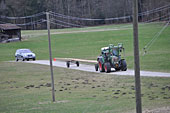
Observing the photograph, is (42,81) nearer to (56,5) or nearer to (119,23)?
(56,5)

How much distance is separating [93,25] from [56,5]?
1994 centimetres

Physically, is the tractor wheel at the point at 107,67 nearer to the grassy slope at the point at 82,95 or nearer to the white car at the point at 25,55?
the grassy slope at the point at 82,95

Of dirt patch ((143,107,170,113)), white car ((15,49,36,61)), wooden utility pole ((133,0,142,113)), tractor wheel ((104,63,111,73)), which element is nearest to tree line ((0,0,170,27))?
white car ((15,49,36,61))

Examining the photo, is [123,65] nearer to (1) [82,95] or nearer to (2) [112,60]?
(2) [112,60]

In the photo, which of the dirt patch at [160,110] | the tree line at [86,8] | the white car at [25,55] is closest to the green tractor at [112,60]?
the dirt patch at [160,110]

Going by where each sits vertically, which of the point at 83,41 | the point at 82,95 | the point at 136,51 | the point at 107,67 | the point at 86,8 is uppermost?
the point at 86,8

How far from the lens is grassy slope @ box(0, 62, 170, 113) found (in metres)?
13.2

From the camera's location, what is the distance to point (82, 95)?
17.0 metres

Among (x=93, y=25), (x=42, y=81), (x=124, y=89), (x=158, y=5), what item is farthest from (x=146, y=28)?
(x=124, y=89)

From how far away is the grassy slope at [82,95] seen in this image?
13215mm

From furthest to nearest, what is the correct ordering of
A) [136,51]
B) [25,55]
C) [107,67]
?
1. [25,55]
2. [107,67]
3. [136,51]

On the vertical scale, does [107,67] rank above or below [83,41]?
below

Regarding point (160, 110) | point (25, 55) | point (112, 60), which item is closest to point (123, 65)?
point (112, 60)

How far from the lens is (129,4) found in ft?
278
